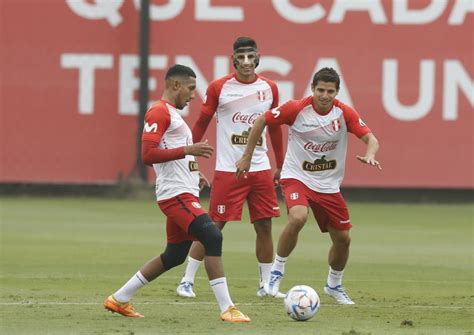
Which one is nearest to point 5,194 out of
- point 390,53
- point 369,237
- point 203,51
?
point 203,51

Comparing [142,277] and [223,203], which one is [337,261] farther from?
[142,277]

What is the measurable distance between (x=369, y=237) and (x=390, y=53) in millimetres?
9135

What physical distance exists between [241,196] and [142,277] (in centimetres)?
238

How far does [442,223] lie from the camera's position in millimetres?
23250

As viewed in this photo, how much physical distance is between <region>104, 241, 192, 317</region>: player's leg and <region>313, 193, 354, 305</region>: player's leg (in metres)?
1.88

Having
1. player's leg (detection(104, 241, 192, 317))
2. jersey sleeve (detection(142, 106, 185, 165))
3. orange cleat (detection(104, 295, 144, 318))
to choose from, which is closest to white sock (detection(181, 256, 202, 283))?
player's leg (detection(104, 241, 192, 317))

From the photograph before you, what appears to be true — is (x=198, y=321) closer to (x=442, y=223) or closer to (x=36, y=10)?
(x=442, y=223)

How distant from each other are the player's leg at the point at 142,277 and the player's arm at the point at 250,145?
116 centimetres

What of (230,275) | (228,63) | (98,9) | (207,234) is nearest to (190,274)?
(230,275)

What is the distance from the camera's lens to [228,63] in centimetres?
2820

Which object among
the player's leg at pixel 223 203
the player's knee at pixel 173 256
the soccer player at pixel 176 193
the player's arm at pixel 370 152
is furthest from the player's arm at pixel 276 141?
the player's knee at pixel 173 256

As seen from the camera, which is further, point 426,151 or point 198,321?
point 426,151

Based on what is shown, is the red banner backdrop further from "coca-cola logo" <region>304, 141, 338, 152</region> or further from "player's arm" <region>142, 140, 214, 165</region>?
"player's arm" <region>142, 140, 214, 165</region>

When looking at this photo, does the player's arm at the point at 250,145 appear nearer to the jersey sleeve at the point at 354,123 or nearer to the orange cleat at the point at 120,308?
the jersey sleeve at the point at 354,123
